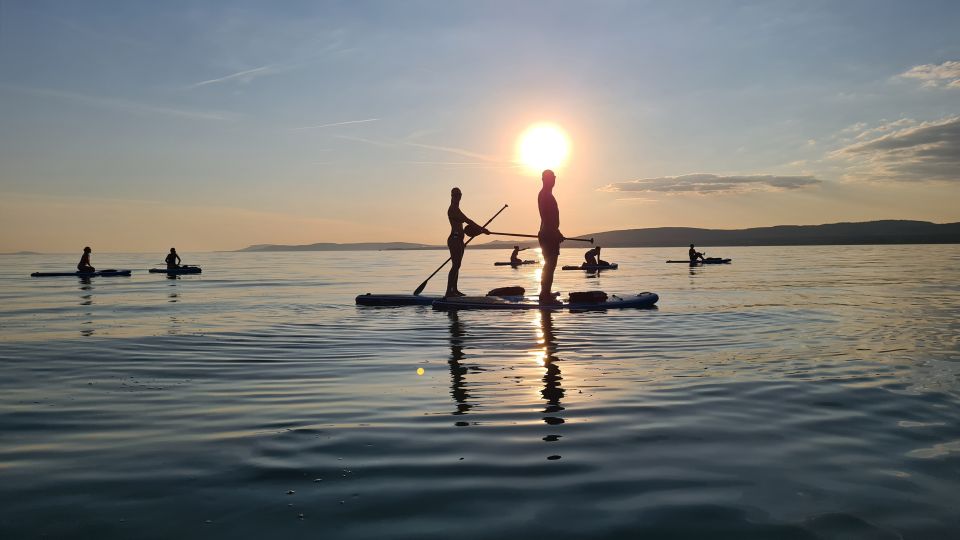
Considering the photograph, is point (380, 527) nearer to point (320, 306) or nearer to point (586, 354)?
point (586, 354)

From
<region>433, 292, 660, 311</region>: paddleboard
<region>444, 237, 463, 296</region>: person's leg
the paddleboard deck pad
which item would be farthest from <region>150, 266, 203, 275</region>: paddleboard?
<region>433, 292, 660, 311</region>: paddleboard

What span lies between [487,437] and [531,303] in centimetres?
1260

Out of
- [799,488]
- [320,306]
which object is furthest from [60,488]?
[320,306]

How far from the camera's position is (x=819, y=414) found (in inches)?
243

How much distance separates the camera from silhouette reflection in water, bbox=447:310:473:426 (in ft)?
22.1

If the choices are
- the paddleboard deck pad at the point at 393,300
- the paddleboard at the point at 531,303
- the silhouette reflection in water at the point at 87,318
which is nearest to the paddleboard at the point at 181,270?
the silhouette reflection in water at the point at 87,318

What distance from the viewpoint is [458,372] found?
8812mm

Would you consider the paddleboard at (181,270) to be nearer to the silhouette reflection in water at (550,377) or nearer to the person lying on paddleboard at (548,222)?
the person lying on paddleboard at (548,222)

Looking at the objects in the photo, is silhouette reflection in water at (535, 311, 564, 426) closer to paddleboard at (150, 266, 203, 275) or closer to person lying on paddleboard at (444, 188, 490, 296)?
person lying on paddleboard at (444, 188, 490, 296)

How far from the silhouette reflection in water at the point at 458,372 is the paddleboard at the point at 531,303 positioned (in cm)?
326

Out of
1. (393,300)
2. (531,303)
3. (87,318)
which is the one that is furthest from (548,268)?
(87,318)

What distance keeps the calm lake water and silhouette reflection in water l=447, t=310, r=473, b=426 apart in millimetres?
59

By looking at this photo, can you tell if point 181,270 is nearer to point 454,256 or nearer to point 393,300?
point 393,300

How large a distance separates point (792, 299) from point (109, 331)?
20.3 m
